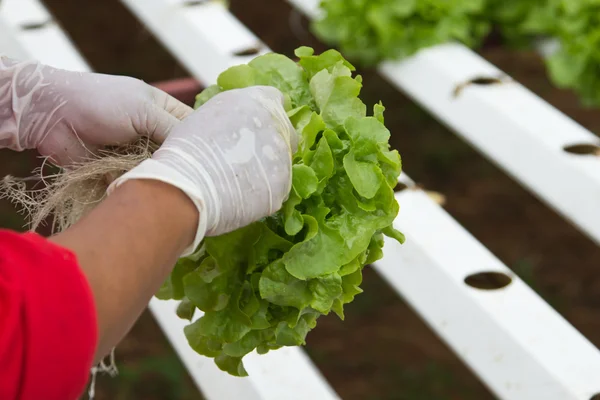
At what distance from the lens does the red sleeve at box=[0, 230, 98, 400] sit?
96 cm

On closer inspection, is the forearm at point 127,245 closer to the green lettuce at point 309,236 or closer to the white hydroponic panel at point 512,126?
the green lettuce at point 309,236

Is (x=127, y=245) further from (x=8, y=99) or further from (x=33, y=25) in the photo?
(x=33, y=25)

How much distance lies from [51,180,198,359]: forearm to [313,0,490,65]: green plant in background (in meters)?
1.83

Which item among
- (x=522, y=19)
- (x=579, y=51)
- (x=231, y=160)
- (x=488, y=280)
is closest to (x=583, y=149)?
(x=488, y=280)

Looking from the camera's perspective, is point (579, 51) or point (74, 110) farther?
point (579, 51)

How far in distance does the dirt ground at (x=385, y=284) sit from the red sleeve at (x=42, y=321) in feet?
6.07

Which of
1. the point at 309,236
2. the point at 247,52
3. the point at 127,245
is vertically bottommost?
the point at 247,52

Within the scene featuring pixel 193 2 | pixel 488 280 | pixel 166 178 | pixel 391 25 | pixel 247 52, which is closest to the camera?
pixel 166 178

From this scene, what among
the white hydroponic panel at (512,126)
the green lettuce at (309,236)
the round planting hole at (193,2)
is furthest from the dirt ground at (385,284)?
the green lettuce at (309,236)

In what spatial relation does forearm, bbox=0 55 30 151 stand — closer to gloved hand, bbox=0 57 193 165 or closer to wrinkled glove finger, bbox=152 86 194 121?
gloved hand, bbox=0 57 193 165

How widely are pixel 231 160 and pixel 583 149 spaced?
132 cm

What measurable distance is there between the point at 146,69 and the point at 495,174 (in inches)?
78.6

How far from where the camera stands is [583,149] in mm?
2205

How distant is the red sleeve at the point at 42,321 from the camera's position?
963 millimetres
